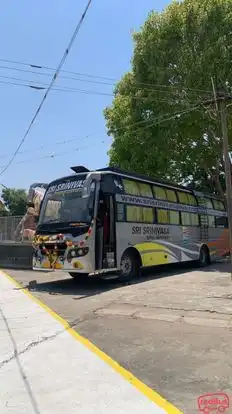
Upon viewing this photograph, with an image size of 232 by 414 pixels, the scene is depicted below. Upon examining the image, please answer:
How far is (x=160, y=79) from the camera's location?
19.9 metres

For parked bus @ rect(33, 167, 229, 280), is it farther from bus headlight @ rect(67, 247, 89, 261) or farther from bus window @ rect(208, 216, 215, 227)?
bus window @ rect(208, 216, 215, 227)

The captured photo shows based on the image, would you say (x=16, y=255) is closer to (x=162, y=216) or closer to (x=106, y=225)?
(x=162, y=216)

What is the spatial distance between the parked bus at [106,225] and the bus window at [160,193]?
41 mm

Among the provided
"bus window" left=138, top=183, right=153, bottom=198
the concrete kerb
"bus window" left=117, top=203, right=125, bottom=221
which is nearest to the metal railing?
the concrete kerb

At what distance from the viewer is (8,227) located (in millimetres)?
25609

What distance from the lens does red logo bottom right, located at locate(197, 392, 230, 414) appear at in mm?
4254

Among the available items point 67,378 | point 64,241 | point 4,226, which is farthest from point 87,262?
point 4,226

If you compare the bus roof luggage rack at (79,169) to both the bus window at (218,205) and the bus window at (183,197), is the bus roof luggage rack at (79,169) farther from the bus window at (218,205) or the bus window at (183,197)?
the bus window at (218,205)

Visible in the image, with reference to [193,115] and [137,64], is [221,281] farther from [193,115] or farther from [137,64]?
[137,64]

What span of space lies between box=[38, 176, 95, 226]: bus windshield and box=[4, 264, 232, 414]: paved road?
6.73 ft

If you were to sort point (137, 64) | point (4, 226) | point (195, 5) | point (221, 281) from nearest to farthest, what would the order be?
point (221, 281), point (195, 5), point (137, 64), point (4, 226)

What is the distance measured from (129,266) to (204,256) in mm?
7341

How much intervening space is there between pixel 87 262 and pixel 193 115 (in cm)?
1018

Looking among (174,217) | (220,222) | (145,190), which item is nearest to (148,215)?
(145,190)
